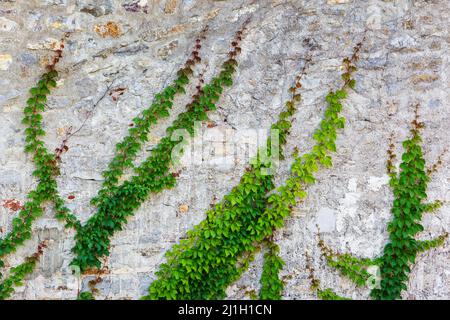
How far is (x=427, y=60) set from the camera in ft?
14.3

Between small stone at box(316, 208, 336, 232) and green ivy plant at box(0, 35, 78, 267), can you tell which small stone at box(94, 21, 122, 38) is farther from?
small stone at box(316, 208, 336, 232)

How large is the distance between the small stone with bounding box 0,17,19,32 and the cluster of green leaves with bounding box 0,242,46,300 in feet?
5.87

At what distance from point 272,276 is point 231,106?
4.42 feet

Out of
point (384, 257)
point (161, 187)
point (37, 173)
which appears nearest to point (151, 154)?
point (161, 187)

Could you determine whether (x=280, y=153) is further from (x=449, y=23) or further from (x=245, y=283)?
(x=449, y=23)

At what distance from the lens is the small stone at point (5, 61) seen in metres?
4.47

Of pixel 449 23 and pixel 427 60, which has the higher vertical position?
pixel 449 23

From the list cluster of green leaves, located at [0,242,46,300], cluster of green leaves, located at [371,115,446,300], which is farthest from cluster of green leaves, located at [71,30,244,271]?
cluster of green leaves, located at [371,115,446,300]

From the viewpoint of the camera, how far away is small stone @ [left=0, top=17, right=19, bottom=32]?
448cm

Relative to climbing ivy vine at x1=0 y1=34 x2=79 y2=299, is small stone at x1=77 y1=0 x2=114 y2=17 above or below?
above

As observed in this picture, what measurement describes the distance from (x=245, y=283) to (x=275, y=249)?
34 cm

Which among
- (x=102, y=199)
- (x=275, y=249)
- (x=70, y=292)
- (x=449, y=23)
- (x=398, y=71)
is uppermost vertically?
(x=449, y=23)

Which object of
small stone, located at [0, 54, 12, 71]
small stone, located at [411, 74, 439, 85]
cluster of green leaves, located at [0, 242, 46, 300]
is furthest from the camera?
small stone, located at [0, 54, 12, 71]

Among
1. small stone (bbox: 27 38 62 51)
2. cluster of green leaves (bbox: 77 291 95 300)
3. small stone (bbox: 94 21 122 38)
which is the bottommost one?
cluster of green leaves (bbox: 77 291 95 300)
